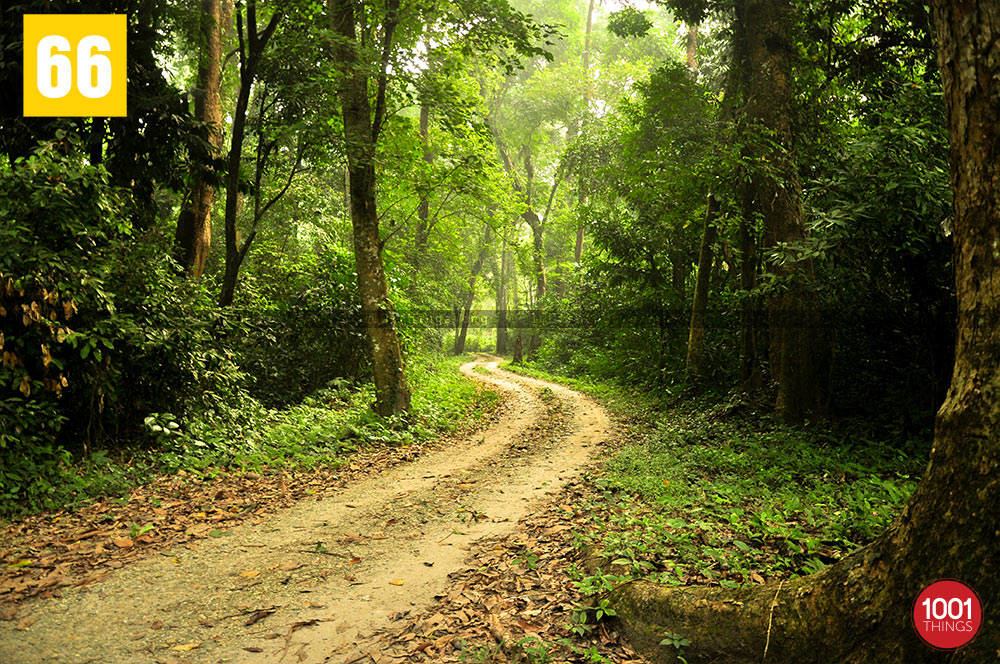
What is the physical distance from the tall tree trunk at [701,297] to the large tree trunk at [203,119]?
37.4 ft

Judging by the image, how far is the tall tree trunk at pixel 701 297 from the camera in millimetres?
13461

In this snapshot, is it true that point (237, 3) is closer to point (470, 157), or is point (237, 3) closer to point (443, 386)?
point (470, 157)

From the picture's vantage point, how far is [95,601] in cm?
423

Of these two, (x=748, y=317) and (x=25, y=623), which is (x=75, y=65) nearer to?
(x=25, y=623)

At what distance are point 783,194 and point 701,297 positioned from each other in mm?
4393

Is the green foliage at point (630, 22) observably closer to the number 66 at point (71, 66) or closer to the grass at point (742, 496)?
the grass at point (742, 496)

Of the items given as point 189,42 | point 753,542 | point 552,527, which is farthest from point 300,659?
point 189,42

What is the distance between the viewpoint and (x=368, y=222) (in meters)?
Result: 10.9

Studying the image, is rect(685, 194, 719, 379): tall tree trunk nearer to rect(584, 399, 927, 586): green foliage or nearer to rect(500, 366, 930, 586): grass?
rect(500, 366, 930, 586): grass

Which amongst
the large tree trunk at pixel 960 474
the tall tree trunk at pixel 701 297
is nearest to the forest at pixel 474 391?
the large tree trunk at pixel 960 474

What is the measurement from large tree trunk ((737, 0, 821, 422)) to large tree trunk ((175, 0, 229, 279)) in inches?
429

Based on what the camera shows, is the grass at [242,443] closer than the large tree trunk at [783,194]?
Yes

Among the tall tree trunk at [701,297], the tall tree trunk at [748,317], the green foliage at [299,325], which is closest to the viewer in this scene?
the tall tree trunk at [748,317]

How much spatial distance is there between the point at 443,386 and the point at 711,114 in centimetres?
1044
